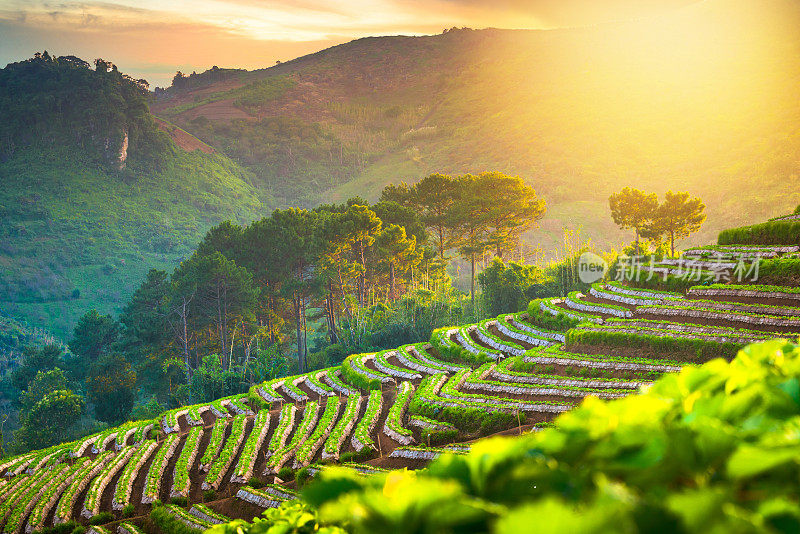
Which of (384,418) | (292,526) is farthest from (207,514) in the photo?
(292,526)

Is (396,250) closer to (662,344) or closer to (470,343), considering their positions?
(470,343)

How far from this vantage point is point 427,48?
177m

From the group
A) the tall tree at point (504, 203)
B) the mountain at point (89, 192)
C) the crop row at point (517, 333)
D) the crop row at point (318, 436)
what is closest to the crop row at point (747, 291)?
the crop row at point (517, 333)

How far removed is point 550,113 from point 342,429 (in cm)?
10829

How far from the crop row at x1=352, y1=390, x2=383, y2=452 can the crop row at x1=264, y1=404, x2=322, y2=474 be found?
1.89 meters

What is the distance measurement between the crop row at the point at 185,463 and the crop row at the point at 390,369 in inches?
328

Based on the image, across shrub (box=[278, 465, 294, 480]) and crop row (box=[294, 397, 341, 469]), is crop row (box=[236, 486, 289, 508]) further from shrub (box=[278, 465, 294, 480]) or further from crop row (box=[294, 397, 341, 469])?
crop row (box=[294, 397, 341, 469])

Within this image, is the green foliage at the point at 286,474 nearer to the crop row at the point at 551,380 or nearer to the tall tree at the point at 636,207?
the crop row at the point at 551,380

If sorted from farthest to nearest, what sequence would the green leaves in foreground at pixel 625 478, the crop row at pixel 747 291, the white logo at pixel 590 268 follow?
1. the white logo at pixel 590 268
2. the crop row at pixel 747 291
3. the green leaves in foreground at pixel 625 478

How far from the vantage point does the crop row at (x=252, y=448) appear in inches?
682

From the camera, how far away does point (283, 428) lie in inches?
816

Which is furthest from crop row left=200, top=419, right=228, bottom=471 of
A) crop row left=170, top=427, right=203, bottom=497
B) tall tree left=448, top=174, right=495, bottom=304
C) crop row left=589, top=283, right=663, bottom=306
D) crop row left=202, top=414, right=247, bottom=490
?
tall tree left=448, top=174, right=495, bottom=304

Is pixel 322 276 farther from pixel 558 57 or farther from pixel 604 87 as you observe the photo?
pixel 558 57

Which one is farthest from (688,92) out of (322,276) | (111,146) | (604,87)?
(111,146)
